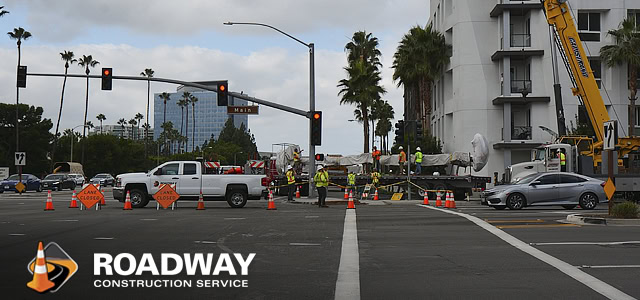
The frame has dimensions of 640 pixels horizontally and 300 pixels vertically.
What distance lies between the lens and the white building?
44219mm

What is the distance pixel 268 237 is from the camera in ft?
49.2

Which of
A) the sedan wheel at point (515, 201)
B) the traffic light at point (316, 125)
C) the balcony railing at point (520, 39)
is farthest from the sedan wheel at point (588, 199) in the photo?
the balcony railing at point (520, 39)

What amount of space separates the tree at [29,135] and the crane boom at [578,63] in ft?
215

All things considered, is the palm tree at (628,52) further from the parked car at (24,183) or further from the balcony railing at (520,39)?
the parked car at (24,183)

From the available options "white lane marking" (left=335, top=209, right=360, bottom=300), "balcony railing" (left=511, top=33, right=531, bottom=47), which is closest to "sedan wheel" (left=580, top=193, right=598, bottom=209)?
"white lane marking" (left=335, top=209, right=360, bottom=300)

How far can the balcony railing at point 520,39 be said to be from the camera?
45763 mm

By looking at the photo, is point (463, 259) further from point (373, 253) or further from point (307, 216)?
point (307, 216)

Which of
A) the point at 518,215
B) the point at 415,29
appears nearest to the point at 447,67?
the point at 415,29

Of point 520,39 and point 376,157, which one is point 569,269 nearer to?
point 376,157

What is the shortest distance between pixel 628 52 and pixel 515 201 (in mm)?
22192

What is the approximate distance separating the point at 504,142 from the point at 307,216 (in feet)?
88.8

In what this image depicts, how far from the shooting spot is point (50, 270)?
768 cm

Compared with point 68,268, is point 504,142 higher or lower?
higher

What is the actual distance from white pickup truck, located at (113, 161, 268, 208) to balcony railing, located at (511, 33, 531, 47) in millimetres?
26494
